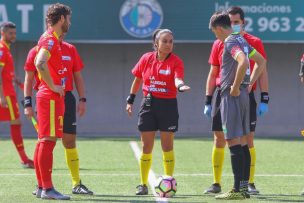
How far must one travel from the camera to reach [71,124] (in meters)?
9.50

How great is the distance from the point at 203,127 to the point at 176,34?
2.78m

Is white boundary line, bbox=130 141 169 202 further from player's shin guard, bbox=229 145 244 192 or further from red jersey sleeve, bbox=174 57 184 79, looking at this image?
red jersey sleeve, bbox=174 57 184 79

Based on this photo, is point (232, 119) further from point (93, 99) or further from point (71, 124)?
point (93, 99)

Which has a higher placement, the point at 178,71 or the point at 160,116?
the point at 178,71

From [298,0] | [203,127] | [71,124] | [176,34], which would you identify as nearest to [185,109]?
[203,127]

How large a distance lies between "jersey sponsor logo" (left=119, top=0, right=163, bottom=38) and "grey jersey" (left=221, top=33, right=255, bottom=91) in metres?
11.3

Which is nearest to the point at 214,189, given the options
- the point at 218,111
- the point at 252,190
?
the point at 252,190

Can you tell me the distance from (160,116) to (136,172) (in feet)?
8.24

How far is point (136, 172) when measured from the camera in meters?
11.8

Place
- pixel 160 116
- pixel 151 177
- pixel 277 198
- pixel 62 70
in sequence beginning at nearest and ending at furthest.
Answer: pixel 277 198 → pixel 62 70 → pixel 160 116 → pixel 151 177

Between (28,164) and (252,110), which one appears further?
(28,164)

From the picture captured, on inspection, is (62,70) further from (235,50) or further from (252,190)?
(252,190)

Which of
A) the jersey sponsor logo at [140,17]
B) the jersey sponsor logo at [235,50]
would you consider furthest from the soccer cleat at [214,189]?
the jersey sponsor logo at [140,17]

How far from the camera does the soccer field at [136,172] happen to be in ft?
30.0
